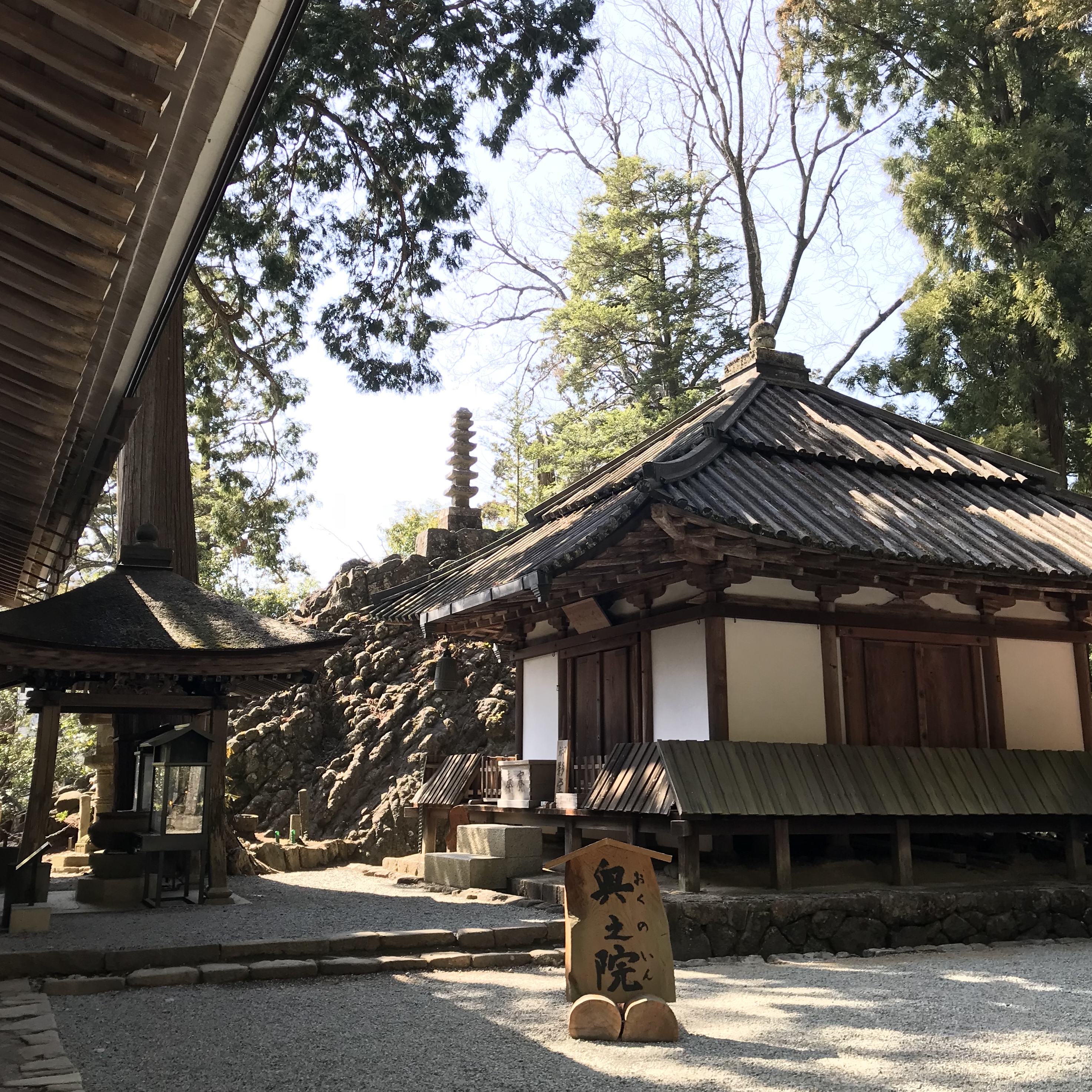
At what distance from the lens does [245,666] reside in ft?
32.3

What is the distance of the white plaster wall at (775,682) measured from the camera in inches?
397

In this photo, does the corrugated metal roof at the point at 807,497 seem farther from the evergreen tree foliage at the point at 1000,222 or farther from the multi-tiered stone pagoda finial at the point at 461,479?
the multi-tiered stone pagoda finial at the point at 461,479

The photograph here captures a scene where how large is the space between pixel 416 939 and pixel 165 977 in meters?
1.86

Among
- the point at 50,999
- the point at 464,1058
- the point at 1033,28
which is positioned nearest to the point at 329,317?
the point at 50,999

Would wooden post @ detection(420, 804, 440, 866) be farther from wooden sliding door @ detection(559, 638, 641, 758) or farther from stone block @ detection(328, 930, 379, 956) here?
stone block @ detection(328, 930, 379, 956)

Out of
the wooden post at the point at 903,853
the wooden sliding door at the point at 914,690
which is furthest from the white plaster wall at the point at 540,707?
the wooden post at the point at 903,853

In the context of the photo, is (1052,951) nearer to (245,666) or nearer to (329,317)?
(245,666)

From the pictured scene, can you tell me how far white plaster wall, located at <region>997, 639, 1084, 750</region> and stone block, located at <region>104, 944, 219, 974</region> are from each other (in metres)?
8.81

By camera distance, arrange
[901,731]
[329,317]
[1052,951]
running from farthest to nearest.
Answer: [329,317] < [901,731] < [1052,951]

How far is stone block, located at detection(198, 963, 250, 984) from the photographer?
262 inches

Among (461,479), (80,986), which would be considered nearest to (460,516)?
(461,479)

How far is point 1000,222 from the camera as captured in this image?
18.4m

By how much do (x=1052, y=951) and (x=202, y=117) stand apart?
378 inches

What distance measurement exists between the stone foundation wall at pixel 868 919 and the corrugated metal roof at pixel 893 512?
10.4 ft
